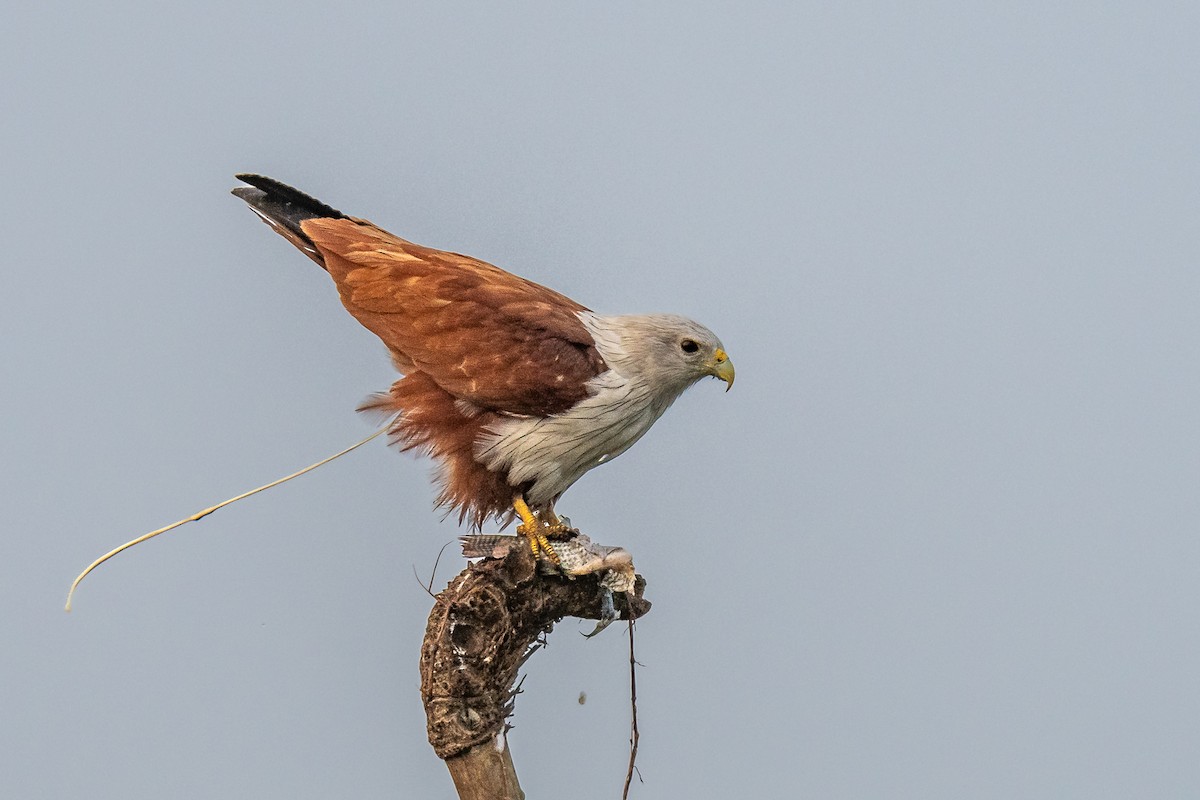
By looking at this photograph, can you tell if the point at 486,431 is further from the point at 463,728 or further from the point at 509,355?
the point at 463,728

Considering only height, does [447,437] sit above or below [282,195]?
below

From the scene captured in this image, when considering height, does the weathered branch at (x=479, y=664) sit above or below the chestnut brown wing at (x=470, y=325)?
below

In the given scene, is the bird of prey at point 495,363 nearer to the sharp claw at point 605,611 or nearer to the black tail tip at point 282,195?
the black tail tip at point 282,195

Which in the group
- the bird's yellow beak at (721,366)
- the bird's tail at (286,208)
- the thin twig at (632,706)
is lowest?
the thin twig at (632,706)

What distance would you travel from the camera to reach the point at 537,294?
339 centimetres

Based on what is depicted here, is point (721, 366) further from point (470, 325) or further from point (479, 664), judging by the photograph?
point (479, 664)

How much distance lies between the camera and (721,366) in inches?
136

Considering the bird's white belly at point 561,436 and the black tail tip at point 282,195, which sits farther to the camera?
the black tail tip at point 282,195

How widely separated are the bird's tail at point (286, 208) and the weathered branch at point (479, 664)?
3.06 ft

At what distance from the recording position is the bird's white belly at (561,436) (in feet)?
11.0

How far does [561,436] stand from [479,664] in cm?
58

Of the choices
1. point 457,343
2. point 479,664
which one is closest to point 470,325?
point 457,343

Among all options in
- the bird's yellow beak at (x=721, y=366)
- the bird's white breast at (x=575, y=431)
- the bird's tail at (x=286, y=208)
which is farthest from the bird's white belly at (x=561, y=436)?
the bird's tail at (x=286, y=208)

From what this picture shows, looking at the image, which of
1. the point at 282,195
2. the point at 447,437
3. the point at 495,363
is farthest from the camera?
the point at 282,195
